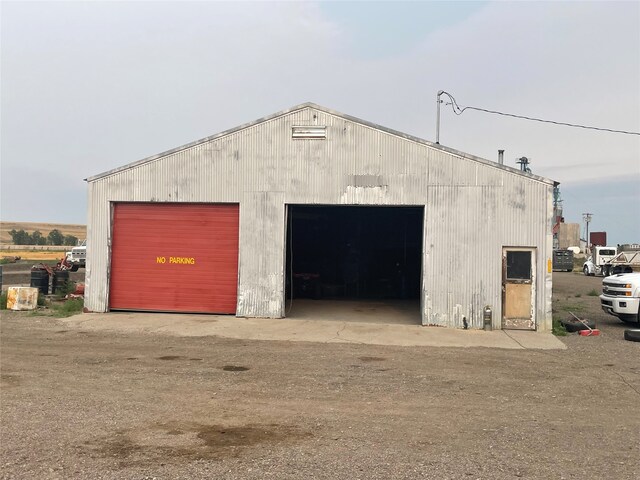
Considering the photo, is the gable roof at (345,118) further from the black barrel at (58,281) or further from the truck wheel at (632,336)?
the black barrel at (58,281)

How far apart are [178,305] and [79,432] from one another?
10723 mm

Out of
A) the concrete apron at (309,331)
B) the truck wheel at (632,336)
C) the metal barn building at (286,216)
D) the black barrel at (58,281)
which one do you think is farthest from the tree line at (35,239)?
the truck wheel at (632,336)

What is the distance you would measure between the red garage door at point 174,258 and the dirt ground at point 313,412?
4.79 m

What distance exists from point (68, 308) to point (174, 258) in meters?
3.77

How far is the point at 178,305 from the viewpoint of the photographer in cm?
1652

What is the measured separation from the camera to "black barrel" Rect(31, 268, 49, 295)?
65.6 feet

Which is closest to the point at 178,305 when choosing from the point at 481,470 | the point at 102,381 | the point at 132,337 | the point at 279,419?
the point at 132,337

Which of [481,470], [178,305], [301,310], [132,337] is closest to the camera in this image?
[481,470]

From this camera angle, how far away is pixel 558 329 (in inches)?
581

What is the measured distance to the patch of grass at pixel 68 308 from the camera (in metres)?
16.3

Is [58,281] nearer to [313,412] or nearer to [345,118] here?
[345,118]

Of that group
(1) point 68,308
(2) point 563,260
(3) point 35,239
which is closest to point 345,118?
(1) point 68,308

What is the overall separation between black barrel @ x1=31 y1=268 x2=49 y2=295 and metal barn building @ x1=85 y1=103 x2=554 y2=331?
4648mm

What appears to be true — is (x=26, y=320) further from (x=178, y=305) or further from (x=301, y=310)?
(x=301, y=310)
